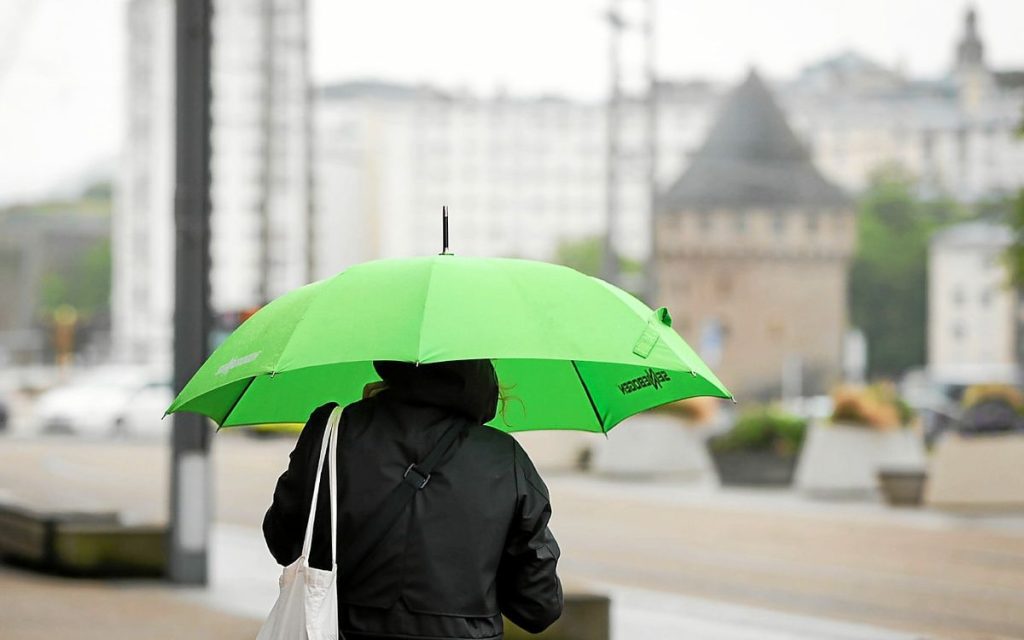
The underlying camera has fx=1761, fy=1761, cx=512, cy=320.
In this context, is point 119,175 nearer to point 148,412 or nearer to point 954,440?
point 148,412

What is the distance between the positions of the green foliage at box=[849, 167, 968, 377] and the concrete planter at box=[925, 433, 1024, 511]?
8801 cm

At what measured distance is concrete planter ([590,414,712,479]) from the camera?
27875mm

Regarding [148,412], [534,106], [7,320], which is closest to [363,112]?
[534,106]

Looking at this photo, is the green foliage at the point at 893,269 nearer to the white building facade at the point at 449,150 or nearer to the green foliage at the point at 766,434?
the white building facade at the point at 449,150

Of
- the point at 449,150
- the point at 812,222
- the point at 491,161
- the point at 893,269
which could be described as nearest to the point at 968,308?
the point at 893,269

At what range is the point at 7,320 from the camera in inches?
4584

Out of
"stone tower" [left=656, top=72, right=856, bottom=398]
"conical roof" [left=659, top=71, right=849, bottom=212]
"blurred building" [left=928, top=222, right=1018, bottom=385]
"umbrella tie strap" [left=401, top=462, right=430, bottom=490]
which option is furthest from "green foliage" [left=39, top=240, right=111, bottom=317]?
"umbrella tie strap" [left=401, top=462, right=430, bottom=490]

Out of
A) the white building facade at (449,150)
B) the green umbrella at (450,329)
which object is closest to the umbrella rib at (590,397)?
the green umbrella at (450,329)

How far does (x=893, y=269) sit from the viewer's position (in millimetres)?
117812

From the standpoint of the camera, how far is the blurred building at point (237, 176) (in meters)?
69.4

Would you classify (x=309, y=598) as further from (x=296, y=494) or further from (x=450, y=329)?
(x=450, y=329)

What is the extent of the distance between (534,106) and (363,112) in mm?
15814

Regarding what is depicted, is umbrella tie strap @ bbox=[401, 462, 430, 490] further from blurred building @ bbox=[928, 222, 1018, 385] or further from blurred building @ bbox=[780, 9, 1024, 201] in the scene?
blurred building @ bbox=[780, 9, 1024, 201]

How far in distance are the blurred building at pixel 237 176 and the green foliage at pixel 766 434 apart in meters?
27.8
